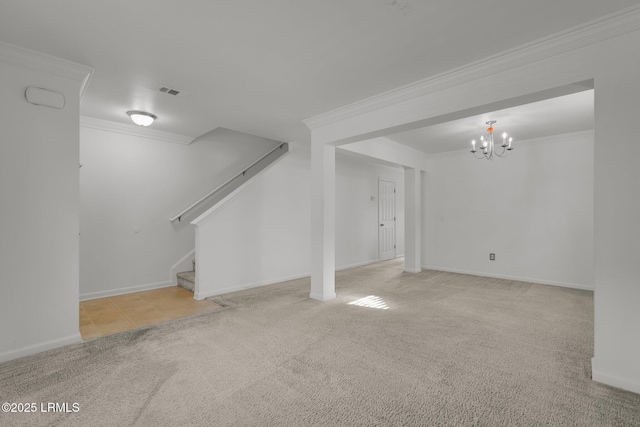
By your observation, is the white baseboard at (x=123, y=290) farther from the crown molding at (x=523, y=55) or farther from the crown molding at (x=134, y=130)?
the crown molding at (x=523, y=55)

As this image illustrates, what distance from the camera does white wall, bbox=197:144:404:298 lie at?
454 cm

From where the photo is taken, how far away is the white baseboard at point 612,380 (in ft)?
6.68

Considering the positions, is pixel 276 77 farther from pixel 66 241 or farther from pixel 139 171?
pixel 139 171

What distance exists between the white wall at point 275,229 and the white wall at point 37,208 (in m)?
1.69

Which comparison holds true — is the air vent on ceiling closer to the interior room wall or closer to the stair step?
the interior room wall

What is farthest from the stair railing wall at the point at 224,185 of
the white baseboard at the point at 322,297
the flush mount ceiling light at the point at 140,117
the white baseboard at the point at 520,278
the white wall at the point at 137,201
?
the white baseboard at the point at 520,278

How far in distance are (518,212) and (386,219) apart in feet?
10.3

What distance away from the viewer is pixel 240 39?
2375 millimetres

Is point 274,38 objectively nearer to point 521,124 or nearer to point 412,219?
point 521,124

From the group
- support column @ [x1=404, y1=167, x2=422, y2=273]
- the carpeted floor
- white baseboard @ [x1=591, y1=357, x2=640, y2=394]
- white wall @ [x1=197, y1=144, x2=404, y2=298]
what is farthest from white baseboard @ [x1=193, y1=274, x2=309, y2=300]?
white baseboard @ [x1=591, y1=357, x2=640, y2=394]

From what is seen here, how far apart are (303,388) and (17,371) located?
222cm

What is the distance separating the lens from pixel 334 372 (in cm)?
228

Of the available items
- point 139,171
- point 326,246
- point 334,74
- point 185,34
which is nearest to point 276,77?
point 334,74

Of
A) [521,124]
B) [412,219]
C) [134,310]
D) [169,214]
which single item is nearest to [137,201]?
[169,214]
